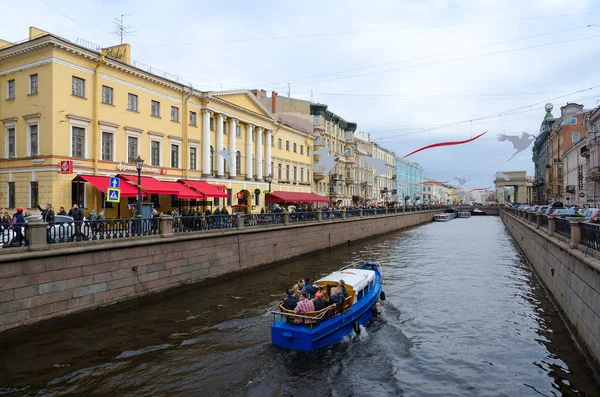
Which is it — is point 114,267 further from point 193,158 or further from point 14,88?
point 193,158

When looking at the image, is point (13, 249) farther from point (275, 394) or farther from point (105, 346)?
point (275, 394)

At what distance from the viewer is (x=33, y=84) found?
22750 millimetres

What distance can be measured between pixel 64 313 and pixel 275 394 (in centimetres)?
760

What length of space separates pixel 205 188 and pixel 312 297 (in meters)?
20.0

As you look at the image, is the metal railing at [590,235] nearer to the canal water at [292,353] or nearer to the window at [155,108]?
the canal water at [292,353]

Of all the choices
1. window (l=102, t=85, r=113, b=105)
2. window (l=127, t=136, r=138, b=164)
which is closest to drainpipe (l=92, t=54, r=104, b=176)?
window (l=102, t=85, r=113, b=105)

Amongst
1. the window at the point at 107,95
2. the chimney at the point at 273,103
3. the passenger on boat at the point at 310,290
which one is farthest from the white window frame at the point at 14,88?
the chimney at the point at 273,103

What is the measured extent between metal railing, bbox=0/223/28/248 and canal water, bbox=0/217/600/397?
2.47m

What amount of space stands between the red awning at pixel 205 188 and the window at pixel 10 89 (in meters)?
11.0

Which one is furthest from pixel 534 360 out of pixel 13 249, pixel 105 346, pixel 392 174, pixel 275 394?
pixel 392 174

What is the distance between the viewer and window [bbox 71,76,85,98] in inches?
905

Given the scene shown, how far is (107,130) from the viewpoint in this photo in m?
24.9

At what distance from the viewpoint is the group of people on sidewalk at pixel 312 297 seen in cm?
1143

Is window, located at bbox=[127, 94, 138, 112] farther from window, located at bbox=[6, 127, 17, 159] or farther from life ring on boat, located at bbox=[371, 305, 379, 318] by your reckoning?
life ring on boat, located at bbox=[371, 305, 379, 318]
